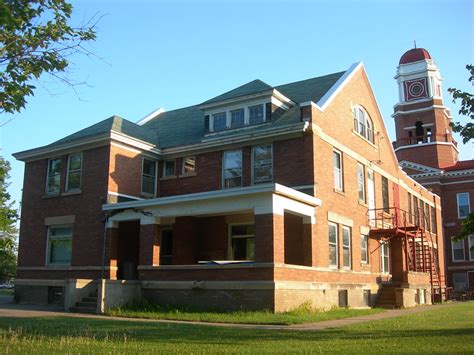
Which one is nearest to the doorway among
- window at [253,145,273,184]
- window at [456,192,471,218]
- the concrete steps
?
the concrete steps

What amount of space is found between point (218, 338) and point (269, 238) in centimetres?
706

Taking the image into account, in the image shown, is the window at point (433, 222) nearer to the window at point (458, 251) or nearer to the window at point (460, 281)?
the window at point (458, 251)

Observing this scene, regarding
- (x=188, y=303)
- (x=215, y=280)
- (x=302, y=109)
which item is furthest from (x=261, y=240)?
(x=302, y=109)

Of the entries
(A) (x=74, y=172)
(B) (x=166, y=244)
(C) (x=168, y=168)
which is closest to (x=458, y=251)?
(C) (x=168, y=168)

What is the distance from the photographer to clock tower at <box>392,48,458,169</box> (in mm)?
54312

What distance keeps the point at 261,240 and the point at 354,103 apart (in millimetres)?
12253

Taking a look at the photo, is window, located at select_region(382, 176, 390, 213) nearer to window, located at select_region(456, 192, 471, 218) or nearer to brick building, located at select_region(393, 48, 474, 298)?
brick building, located at select_region(393, 48, 474, 298)

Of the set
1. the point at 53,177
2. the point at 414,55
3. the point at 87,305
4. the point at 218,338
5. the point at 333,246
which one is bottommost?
the point at 218,338

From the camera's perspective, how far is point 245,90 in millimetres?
25938

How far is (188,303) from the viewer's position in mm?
19766

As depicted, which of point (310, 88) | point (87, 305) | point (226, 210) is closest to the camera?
point (226, 210)

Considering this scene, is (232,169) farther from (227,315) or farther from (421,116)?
(421,116)

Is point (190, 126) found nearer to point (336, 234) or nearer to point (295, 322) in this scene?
point (336, 234)

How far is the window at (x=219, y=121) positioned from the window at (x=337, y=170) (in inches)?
216
